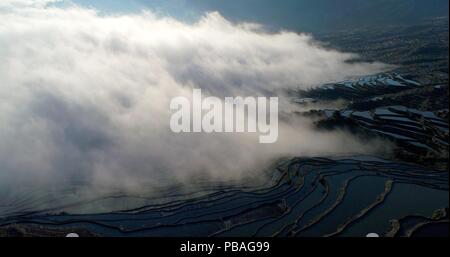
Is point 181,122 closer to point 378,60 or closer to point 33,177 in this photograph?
point 33,177
